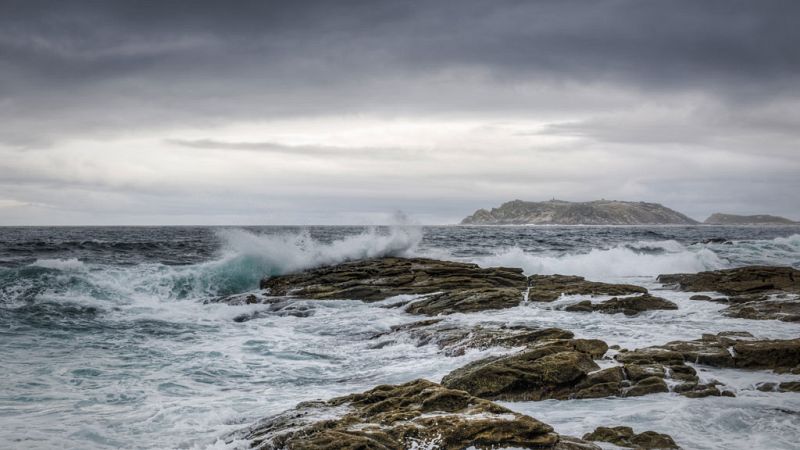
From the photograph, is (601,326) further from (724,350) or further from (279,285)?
(279,285)

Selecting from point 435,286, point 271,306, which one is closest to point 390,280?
point 435,286

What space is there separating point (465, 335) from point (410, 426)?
6.35m

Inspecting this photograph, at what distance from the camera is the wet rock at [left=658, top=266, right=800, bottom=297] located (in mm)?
18141

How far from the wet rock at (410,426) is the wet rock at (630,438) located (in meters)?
0.51

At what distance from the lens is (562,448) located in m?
6.05

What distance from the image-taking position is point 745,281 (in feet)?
63.2

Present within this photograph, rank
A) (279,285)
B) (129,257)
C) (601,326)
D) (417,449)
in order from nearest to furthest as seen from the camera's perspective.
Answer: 1. (417,449)
2. (601,326)
3. (279,285)
4. (129,257)

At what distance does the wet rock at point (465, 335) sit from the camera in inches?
449

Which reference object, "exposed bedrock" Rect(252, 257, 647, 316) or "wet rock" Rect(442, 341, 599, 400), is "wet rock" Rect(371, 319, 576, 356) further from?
"exposed bedrock" Rect(252, 257, 647, 316)

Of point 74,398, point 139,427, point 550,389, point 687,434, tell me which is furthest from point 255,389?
point 687,434

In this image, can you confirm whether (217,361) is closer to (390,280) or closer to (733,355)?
(390,280)

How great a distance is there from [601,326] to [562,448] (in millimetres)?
8576

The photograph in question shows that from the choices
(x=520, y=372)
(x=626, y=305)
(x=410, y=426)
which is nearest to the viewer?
(x=410, y=426)

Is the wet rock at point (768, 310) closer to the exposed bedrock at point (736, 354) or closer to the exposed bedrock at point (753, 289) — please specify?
the exposed bedrock at point (753, 289)
